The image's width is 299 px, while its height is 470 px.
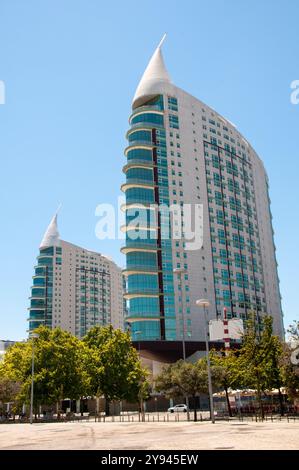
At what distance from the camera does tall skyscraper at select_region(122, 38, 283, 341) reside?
4168 inches

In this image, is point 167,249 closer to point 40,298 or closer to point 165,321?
point 165,321

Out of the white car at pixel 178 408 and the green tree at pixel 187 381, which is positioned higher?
the green tree at pixel 187 381

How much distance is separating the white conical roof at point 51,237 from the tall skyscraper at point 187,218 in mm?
81578

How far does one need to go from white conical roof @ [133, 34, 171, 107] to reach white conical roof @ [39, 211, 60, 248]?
82259 millimetres

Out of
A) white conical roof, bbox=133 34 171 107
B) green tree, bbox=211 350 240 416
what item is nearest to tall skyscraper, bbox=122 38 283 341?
white conical roof, bbox=133 34 171 107

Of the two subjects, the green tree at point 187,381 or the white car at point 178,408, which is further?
the white car at point 178,408

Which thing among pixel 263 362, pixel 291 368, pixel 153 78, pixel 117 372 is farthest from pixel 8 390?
pixel 153 78

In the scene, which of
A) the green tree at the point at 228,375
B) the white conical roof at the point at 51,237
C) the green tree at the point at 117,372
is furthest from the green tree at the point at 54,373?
the white conical roof at the point at 51,237

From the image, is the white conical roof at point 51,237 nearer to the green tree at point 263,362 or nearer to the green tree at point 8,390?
the green tree at point 8,390

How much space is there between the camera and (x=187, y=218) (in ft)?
387

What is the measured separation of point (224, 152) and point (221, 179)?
8.68 meters

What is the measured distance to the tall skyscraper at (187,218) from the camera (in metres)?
106

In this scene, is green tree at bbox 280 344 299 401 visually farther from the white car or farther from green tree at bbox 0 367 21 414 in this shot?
green tree at bbox 0 367 21 414

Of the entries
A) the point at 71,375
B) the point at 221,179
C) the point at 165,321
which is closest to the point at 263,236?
the point at 221,179
